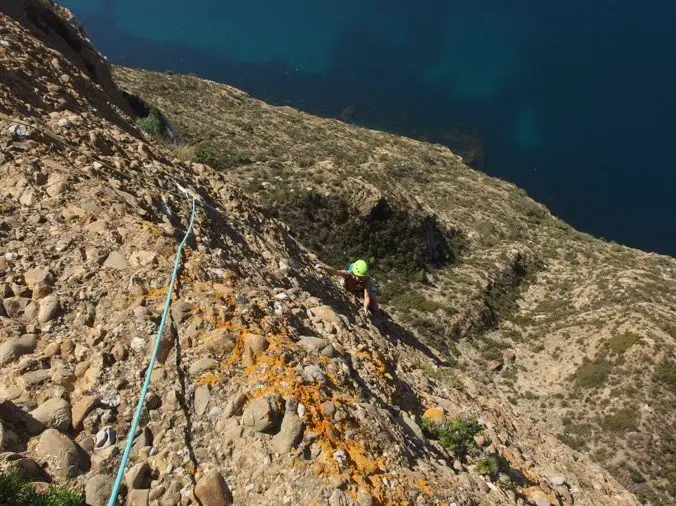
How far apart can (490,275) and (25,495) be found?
28.2 m

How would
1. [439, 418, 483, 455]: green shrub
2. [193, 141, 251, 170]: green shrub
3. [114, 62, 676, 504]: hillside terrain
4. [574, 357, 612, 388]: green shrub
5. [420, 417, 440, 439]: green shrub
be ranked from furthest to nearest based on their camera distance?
[193, 141, 251, 170]: green shrub
[574, 357, 612, 388]: green shrub
[114, 62, 676, 504]: hillside terrain
[420, 417, 440, 439]: green shrub
[439, 418, 483, 455]: green shrub

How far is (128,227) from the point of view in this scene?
638cm

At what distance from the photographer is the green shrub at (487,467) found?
6004 millimetres

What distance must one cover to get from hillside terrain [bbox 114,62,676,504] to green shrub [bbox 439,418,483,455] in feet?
46.6

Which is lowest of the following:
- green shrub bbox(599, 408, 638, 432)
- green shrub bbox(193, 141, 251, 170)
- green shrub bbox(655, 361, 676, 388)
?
green shrub bbox(599, 408, 638, 432)

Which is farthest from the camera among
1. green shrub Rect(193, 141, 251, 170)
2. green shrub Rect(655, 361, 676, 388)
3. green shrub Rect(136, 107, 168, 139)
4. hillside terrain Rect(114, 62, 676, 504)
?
green shrub Rect(193, 141, 251, 170)

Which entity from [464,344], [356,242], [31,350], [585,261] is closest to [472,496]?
[31,350]

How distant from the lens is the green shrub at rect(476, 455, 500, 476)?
19.7 ft

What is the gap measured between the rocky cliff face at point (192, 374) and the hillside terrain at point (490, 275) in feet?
32.9

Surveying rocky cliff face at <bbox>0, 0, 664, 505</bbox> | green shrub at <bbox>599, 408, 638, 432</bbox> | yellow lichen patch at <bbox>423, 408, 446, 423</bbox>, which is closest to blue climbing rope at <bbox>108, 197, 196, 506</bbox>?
A: rocky cliff face at <bbox>0, 0, 664, 505</bbox>

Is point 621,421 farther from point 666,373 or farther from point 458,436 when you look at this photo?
point 458,436

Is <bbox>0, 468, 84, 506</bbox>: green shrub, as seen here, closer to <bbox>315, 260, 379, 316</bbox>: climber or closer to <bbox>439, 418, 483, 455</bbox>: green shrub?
<bbox>439, 418, 483, 455</bbox>: green shrub

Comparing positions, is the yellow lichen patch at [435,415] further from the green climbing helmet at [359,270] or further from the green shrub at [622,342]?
the green shrub at [622,342]

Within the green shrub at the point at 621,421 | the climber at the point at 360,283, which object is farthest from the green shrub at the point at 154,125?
the green shrub at the point at 621,421
